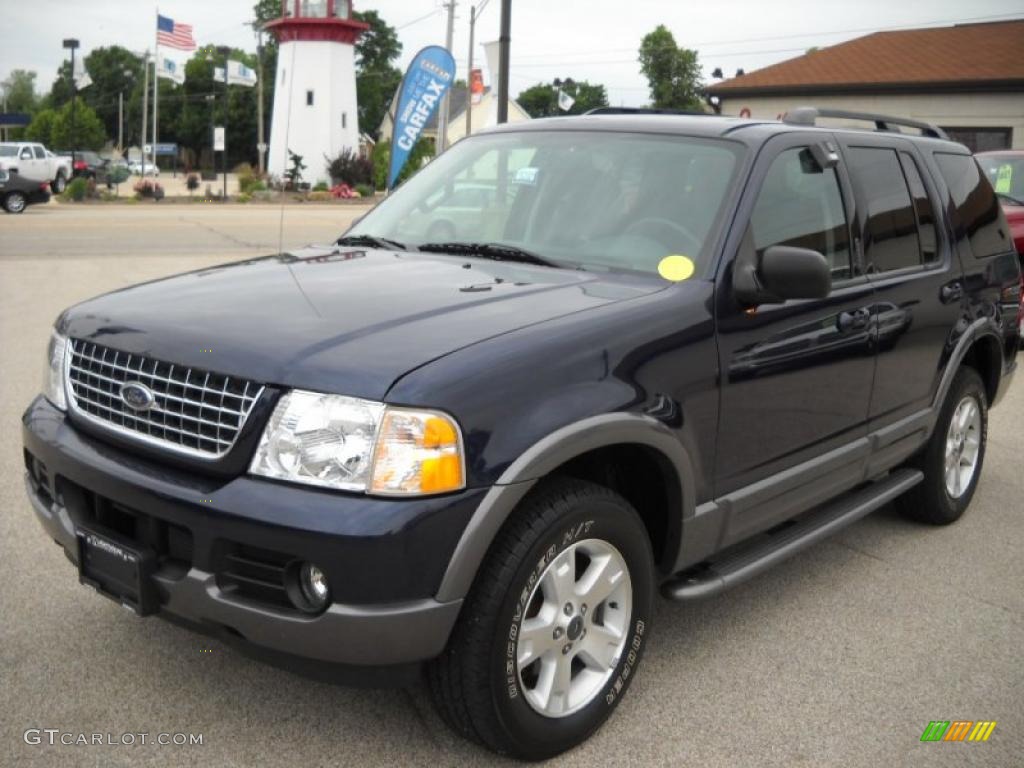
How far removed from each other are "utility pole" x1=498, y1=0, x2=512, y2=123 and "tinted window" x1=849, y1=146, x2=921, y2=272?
390 inches

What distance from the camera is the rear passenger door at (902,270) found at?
4.39 m

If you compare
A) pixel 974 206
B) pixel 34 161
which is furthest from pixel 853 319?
pixel 34 161

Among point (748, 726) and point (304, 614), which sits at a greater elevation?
point (304, 614)

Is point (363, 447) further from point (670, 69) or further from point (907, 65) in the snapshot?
point (670, 69)

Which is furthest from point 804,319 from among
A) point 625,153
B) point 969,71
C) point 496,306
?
point 969,71

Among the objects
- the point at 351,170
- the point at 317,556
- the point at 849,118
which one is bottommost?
the point at 317,556

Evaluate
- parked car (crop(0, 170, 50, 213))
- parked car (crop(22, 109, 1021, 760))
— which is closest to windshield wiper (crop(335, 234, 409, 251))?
parked car (crop(22, 109, 1021, 760))

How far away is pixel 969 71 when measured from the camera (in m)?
32.4

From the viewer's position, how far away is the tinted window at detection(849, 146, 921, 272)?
14.5 ft

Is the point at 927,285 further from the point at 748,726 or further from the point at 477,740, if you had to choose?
the point at 477,740

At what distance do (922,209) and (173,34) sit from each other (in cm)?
4865

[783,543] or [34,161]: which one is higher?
[34,161]

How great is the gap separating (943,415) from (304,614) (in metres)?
3.59

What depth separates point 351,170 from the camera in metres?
47.5
